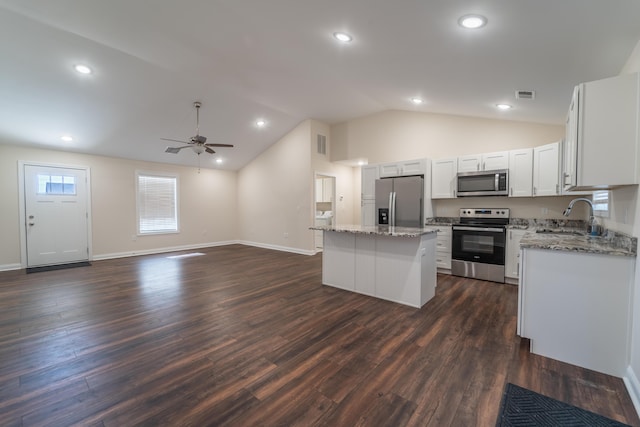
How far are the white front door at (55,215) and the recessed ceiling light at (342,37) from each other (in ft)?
21.8

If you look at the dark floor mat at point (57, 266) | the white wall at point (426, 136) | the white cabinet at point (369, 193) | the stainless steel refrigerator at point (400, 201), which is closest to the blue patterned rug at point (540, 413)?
the stainless steel refrigerator at point (400, 201)

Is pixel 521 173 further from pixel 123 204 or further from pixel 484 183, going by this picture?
pixel 123 204

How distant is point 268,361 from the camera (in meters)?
2.25

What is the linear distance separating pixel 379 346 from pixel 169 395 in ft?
5.47

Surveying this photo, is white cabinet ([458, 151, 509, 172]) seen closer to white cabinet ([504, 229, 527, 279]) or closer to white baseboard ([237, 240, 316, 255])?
white cabinet ([504, 229, 527, 279])

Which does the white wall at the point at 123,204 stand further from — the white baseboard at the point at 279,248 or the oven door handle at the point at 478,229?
the oven door handle at the point at 478,229

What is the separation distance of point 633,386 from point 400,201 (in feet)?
12.6

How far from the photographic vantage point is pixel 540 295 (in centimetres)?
233

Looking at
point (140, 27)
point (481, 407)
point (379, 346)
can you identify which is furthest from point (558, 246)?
point (140, 27)

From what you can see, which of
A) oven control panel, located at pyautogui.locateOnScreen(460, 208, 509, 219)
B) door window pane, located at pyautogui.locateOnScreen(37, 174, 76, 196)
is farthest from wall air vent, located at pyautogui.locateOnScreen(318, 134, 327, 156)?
door window pane, located at pyautogui.locateOnScreen(37, 174, 76, 196)

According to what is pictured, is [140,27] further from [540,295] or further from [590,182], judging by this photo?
[540,295]

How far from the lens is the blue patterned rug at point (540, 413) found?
161 cm

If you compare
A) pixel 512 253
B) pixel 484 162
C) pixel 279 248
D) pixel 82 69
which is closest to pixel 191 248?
pixel 279 248

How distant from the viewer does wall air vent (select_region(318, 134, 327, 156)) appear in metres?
7.05
